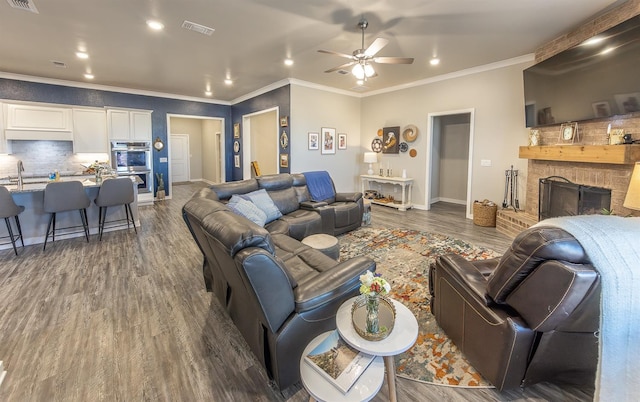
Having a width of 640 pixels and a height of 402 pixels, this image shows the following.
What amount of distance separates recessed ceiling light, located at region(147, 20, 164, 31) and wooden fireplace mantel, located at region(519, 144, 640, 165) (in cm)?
562

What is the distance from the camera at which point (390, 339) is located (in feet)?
4.64

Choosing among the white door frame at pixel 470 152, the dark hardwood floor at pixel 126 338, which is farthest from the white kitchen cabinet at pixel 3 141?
the white door frame at pixel 470 152

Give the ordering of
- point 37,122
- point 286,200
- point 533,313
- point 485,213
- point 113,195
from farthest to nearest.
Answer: point 37,122, point 485,213, point 113,195, point 286,200, point 533,313

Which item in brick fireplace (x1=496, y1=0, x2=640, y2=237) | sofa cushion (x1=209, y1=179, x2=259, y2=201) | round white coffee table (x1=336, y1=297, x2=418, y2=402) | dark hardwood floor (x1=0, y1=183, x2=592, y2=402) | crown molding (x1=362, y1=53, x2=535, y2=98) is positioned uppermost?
crown molding (x1=362, y1=53, x2=535, y2=98)

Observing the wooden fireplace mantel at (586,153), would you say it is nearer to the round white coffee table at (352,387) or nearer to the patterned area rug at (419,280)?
the patterned area rug at (419,280)

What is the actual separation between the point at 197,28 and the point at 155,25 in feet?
1.68

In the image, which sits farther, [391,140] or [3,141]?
[391,140]

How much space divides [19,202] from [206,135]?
7.95 meters

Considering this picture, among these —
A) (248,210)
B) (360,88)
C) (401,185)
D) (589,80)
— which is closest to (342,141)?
(360,88)

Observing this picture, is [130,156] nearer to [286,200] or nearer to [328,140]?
[328,140]

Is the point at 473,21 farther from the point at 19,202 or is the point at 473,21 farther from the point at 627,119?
the point at 19,202

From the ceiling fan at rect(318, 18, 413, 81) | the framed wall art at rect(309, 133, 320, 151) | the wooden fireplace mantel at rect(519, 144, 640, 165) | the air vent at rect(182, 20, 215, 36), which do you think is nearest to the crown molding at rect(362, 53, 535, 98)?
the wooden fireplace mantel at rect(519, 144, 640, 165)

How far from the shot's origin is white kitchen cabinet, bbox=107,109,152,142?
22.9 feet

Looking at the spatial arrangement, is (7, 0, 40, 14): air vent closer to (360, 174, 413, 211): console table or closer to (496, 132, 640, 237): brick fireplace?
(360, 174, 413, 211): console table
